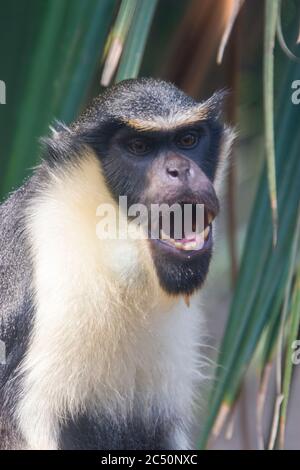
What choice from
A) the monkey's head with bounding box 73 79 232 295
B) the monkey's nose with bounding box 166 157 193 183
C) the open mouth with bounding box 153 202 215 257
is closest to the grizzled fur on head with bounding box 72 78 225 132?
the monkey's head with bounding box 73 79 232 295

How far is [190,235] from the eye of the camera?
2805 millimetres

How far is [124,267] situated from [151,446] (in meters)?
0.80

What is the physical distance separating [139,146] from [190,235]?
1.09 ft

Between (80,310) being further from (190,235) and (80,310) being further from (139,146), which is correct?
(139,146)

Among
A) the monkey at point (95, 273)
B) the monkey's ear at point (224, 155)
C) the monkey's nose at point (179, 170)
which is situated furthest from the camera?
the monkey's ear at point (224, 155)

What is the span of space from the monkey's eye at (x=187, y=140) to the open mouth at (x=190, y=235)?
289 mm

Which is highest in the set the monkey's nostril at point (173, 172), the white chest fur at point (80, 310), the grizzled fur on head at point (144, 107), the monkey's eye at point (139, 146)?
the grizzled fur on head at point (144, 107)

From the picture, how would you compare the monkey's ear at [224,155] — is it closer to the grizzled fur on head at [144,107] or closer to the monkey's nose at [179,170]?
the grizzled fur on head at [144,107]

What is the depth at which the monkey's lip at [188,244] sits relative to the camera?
2.79m

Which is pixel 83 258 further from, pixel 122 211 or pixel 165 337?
pixel 165 337

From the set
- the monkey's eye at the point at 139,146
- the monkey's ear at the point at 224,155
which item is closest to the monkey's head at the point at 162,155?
the monkey's eye at the point at 139,146

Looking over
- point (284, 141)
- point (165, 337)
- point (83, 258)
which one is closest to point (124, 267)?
point (83, 258)

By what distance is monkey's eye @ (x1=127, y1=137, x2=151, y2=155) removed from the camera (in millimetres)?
2879

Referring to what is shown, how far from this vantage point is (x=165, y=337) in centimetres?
307
